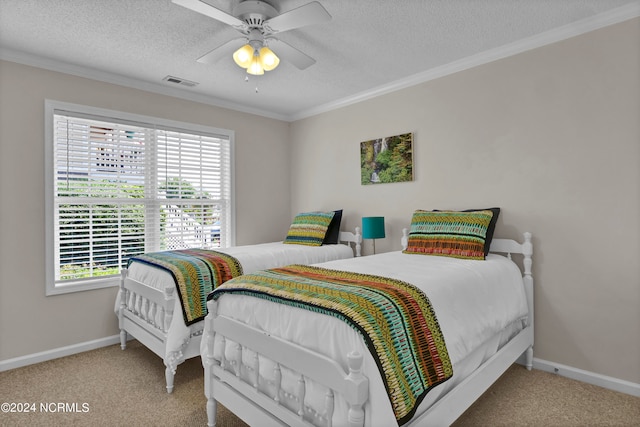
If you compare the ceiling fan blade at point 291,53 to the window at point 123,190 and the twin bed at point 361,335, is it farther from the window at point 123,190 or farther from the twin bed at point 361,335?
the window at point 123,190

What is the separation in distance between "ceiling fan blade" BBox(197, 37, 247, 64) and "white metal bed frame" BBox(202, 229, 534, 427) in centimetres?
164

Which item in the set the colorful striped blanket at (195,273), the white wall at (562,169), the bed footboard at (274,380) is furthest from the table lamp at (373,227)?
the bed footboard at (274,380)

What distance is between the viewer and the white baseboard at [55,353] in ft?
9.14

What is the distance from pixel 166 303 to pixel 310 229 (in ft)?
5.87

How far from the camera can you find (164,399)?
7.51 ft

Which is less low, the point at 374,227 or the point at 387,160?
the point at 387,160

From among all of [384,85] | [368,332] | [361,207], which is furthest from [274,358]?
[384,85]

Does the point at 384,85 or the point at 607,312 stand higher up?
the point at 384,85

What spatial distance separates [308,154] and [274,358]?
→ 3.31m

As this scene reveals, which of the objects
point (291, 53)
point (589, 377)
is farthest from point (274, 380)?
point (589, 377)

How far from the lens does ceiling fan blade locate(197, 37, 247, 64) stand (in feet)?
7.63

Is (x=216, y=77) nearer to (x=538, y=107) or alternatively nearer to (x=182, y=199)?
(x=182, y=199)

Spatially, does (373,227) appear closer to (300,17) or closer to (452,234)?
(452,234)

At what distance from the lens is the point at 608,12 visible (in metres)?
2.36
